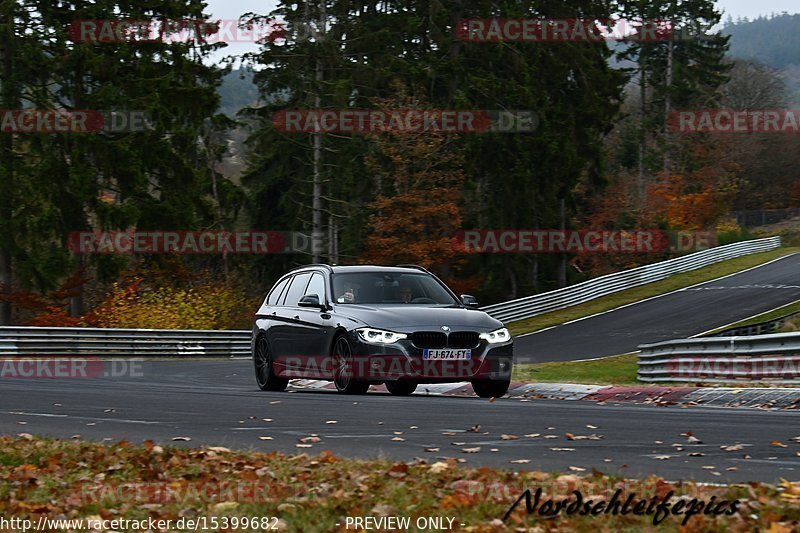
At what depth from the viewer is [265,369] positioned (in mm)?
18906

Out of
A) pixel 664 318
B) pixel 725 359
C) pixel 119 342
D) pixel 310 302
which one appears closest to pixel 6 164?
pixel 119 342

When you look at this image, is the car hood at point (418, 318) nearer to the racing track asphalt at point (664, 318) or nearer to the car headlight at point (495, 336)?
the car headlight at point (495, 336)

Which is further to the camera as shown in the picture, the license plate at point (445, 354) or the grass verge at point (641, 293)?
the grass verge at point (641, 293)

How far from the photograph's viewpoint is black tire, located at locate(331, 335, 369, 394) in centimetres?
1650

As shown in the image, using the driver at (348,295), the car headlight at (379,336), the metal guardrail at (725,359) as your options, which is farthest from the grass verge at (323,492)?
the metal guardrail at (725,359)

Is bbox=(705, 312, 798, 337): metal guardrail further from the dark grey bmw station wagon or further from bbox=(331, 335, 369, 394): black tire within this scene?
bbox=(331, 335, 369, 394): black tire

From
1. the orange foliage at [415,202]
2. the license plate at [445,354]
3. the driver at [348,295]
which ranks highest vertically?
the orange foliage at [415,202]

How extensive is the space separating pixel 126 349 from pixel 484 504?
31859 mm

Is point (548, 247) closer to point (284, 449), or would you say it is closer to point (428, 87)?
point (428, 87)

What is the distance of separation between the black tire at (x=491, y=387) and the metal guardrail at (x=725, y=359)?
4.30 metres

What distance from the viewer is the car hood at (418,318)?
16172 mm

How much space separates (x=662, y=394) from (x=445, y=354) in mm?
2982

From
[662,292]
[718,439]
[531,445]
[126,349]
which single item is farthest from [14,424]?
[662,292]

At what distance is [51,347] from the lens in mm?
34312
